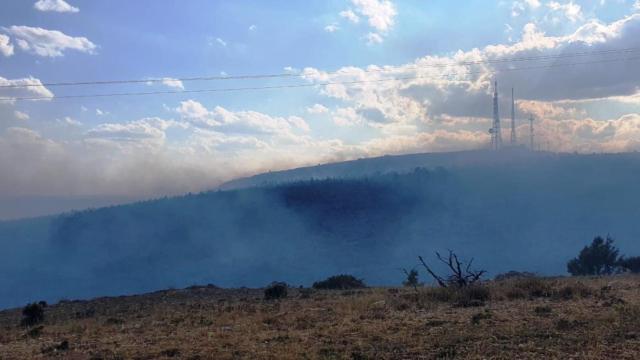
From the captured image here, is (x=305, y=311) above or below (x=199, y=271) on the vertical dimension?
above

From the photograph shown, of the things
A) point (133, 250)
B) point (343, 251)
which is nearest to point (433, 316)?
point (343, 251)

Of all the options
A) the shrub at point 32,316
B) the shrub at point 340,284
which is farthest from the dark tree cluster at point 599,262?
the shrub at point 32,316

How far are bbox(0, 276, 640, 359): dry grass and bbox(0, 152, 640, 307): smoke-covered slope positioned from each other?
6009 centimetres

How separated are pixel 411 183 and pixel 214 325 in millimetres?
99087

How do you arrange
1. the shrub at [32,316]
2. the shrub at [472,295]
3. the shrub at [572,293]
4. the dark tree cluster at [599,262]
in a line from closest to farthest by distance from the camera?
the shrub at [472,295]
the shrub at [572,293]
the shrub at [32,316]
the dark tree cluster at [599,262]

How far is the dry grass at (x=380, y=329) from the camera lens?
12.7 metres

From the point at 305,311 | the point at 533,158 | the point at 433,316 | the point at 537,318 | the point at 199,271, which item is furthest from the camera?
the point at 533,158

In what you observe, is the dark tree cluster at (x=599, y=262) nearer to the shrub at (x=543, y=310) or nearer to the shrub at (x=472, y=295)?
the shrub at (x=472, y=295)

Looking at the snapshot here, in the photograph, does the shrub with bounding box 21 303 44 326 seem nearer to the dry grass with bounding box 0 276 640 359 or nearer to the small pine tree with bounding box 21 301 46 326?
the small pine tree with bounding box 21 301 46 326

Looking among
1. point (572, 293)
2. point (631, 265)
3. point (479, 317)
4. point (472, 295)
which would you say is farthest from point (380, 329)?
point (631, 265)

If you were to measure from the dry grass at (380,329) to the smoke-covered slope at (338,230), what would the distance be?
60093mm

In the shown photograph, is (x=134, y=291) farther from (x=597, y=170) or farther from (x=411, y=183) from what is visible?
(x=597, y=170)

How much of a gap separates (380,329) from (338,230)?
84.1m

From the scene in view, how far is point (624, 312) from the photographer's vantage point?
16.1 m
